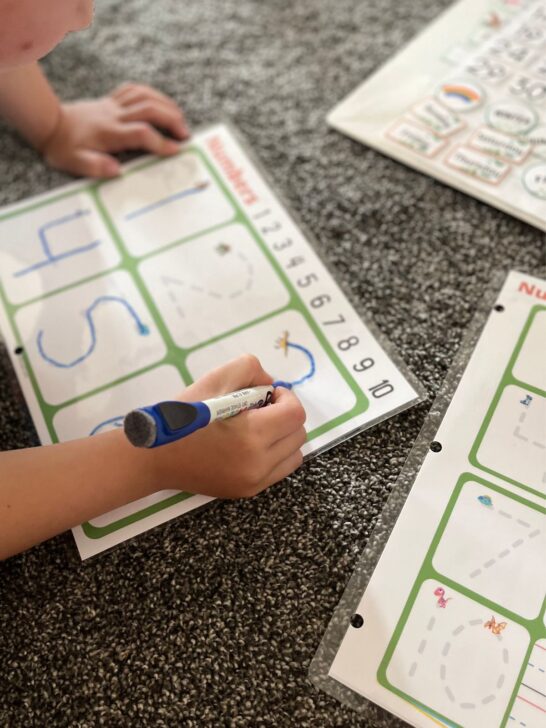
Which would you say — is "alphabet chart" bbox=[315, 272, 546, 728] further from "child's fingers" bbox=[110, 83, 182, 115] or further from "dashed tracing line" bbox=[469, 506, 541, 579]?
"child's fingers" bbox=[110, 83, 182, 115]

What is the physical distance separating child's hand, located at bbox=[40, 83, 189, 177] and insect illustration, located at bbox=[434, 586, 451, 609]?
0.48m

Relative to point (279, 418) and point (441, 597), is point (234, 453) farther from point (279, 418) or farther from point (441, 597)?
point (441, 597)

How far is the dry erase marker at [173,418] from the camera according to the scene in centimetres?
36

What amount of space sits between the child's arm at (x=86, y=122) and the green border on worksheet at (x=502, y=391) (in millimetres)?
387

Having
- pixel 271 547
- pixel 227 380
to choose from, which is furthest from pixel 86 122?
pixel 271 547

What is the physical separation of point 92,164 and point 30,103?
0.29 ft

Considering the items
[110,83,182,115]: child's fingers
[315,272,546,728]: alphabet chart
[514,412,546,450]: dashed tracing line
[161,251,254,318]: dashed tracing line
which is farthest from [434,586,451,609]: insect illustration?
[110,83,182,115]: child's fingers

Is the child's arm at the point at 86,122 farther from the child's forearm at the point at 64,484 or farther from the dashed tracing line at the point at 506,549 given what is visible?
the dashed tracing line at the point at 506,549

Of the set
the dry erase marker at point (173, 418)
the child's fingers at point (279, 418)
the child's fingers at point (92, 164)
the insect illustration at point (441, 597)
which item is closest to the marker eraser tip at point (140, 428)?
the dry erase marker at point (173, 418)

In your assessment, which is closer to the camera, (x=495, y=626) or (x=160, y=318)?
(x=495, y=626)

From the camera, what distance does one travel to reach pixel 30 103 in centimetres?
64

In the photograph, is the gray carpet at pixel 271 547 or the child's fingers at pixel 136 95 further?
the child's fingers at pixel 136 95

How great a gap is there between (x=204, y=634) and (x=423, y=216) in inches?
15.7

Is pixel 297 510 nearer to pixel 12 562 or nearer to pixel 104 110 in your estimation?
pixel 12 562
